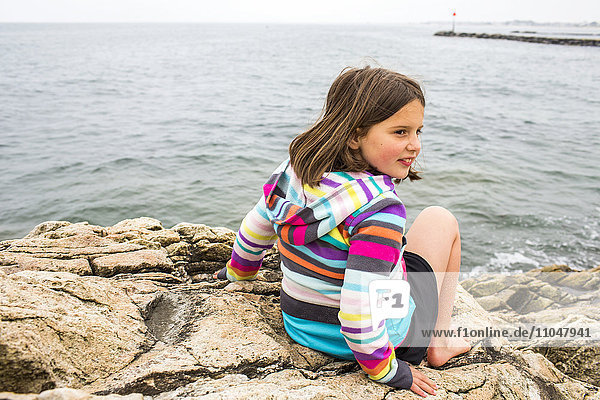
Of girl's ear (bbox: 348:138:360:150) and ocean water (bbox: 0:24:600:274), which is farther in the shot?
ocean water (bbox: 0:24:600:274)

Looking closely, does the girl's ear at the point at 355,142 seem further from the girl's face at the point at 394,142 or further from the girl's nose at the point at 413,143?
the girl's nose at the point at 413,143

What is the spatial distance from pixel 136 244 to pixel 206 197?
17.8 feet

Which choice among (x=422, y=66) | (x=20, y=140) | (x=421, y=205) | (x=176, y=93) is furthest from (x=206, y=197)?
(x=422, y=66)

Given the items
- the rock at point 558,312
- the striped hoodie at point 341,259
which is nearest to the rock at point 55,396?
the striped hoodie at point 341,259

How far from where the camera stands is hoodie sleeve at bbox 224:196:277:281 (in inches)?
105

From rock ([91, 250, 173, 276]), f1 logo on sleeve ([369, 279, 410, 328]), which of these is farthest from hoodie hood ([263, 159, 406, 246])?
rock ([91, 250, 173, 276])

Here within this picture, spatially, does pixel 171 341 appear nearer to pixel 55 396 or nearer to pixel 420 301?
pixel 55 396

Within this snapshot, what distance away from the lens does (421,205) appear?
8.59 metres

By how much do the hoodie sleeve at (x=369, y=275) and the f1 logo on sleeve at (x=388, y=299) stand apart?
31mm

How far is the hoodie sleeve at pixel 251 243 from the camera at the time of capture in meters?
2.66

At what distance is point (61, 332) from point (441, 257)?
186cm

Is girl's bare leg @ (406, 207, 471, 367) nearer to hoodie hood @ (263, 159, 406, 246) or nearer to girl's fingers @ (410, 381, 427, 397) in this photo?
girl's fingers @ (410, 381, 427, 397)

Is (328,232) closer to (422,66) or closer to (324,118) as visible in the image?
(324,118)

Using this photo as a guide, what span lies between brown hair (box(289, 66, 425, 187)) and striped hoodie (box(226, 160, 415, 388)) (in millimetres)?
75
